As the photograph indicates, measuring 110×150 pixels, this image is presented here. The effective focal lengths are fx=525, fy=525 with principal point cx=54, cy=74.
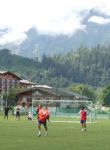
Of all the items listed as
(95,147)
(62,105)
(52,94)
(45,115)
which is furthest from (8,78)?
(95,147)

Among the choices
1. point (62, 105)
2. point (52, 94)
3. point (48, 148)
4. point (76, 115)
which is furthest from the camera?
point (52, 94)

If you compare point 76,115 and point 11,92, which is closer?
point 76,115

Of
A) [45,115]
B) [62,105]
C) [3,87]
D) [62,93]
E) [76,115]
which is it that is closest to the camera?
[45,115]

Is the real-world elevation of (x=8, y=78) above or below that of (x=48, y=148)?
above

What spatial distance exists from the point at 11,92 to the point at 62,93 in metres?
16.5

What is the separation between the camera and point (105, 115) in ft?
286

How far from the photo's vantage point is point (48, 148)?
952 inches

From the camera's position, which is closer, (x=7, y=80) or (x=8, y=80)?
(x=8, y=80)

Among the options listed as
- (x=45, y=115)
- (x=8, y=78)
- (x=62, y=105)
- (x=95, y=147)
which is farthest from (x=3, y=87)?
(x=95, y=147)

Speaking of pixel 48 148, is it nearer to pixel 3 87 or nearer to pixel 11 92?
pixel 11 92

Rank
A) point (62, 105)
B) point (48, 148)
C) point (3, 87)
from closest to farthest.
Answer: point (48, 148) → point (62, 105) → point (3, 87)

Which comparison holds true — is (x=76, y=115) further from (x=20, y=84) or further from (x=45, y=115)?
(x=20, y=84)

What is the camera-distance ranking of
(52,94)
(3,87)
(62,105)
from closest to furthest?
(62,105), (52,94), (3,87)

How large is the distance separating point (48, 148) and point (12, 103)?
384ft
